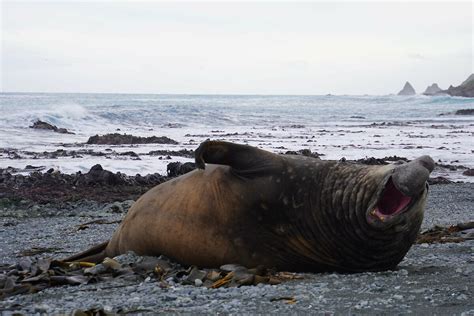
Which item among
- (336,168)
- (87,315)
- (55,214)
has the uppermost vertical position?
(336,168)

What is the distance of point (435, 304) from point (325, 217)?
1.51 meters

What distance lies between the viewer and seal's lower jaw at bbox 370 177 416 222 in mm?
4969

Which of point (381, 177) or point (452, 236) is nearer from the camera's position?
point (381, 177)

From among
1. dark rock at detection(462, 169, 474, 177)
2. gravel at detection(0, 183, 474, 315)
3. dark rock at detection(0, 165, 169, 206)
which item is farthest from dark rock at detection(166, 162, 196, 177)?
gravel at detection(0, 183, 474, 315)

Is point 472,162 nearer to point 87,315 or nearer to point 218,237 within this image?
point 218,237

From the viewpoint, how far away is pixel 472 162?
19.2m

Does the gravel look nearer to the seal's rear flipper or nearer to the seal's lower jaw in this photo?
the seal's lower jaw

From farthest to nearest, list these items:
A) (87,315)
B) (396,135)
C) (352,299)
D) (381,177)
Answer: (396,135) < (381,177) < (352,299) < (87,315)

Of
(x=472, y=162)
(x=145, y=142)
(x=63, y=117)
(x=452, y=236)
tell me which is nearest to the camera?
(x=452, y=236)

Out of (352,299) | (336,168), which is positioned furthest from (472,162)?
(352,299)

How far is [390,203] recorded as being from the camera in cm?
519

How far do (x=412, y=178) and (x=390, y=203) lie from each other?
0.47 meters

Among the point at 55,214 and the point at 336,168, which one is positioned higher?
the point at 336,168

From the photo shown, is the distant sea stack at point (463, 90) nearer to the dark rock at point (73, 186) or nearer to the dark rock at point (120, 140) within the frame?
the dark rock at point (120, 140)
